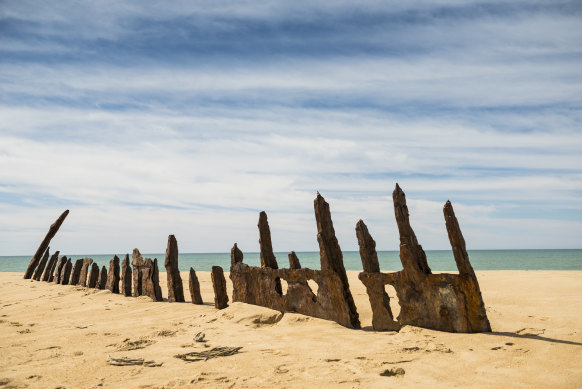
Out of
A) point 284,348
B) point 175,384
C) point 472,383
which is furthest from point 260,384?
point 472,383

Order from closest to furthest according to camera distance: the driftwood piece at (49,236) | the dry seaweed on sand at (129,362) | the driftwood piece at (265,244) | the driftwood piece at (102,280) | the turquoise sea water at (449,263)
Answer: the dry seaweed on sand at (129,362) < the driftwood piece at (265,244) < the driftwood piece at (102,280) < the driftwood piece at (49,236) < the turquoise sea water at (449,263)

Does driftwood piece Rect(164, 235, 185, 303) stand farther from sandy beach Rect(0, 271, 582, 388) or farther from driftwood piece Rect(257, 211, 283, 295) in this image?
driftwood piece Rect(257, 211, 283, 295)

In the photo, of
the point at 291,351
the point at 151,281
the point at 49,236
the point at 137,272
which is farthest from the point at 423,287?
the point at 49,236

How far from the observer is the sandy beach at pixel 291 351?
340cm

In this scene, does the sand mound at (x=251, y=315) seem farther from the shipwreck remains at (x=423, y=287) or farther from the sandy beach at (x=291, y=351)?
the shipwreck remains at (x=423, y=287)

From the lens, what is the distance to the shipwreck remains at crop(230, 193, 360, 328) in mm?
5531

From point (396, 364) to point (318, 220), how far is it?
8.38 feet

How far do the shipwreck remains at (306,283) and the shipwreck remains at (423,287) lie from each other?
38 cm

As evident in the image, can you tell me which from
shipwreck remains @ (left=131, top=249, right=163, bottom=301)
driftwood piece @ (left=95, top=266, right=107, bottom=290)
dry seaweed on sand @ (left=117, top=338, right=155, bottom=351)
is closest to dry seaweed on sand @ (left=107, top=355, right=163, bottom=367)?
dry seaweed on sand @ (left=117, top=338, right=155, bottom=351)

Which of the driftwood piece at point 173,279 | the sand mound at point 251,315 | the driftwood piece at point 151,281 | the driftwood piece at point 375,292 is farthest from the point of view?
the driftwood piece at point 151,281

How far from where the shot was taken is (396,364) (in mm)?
3648

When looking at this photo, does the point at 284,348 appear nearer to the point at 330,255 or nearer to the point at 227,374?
the point at 227,374

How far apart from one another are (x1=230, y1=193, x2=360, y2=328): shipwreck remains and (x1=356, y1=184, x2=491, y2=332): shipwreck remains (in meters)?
0.38

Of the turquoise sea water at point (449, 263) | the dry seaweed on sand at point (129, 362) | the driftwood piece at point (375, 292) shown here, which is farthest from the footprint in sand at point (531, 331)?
the turquoise sea water at point (449, 263)
